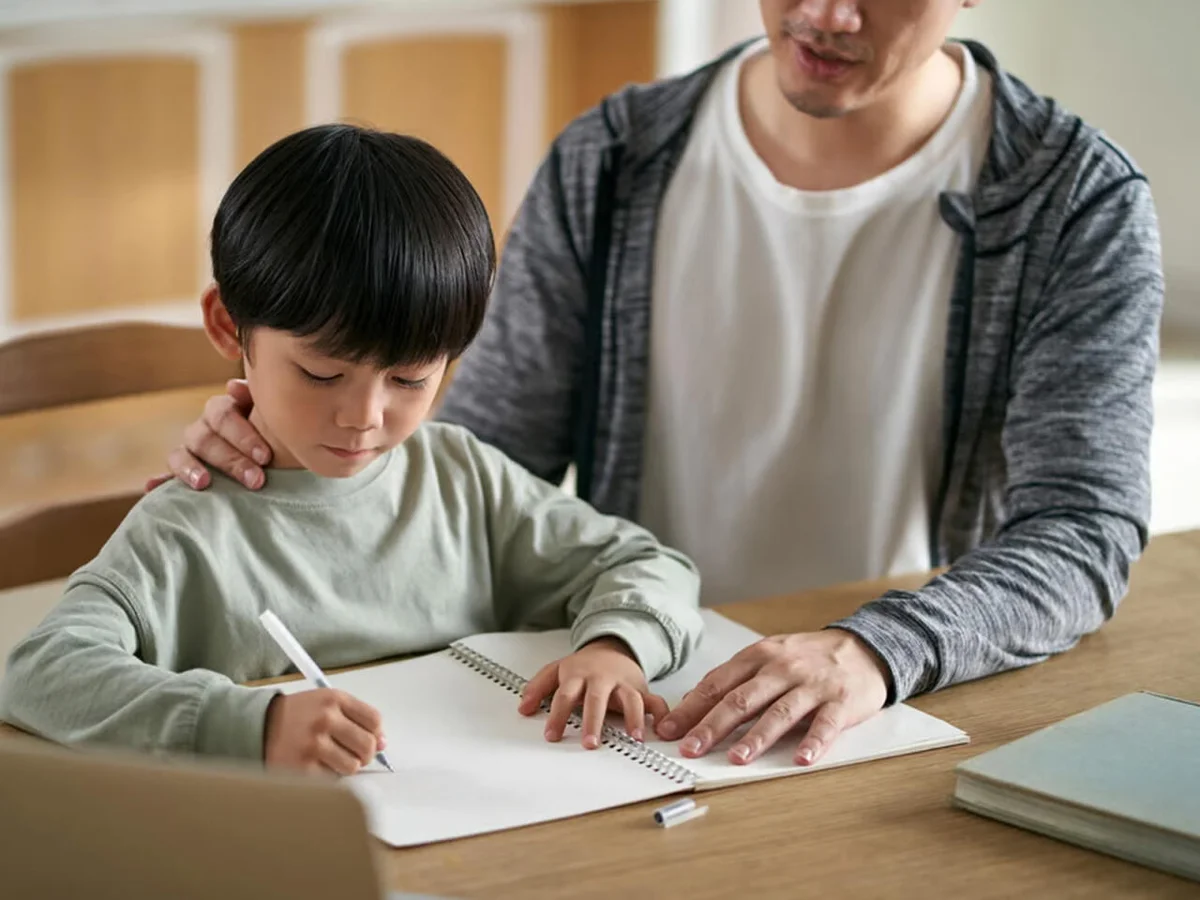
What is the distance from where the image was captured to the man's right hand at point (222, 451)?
3.48ft

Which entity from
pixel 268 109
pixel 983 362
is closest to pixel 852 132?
pixel 983 362

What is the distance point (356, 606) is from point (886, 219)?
2.29 ft

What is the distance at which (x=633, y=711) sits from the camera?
98 cm

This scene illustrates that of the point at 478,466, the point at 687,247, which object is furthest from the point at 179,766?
the point at 687,247

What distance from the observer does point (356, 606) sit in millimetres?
1095

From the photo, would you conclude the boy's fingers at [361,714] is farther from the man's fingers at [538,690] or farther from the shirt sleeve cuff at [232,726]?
the man's fingers at [538,690]

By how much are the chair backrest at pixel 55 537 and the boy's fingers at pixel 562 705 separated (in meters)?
0.59

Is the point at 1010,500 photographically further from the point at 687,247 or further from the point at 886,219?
the point at 687,247

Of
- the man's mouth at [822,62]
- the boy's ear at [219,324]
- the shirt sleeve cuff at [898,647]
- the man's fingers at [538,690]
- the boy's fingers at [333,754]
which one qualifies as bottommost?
the man's fingers at [538,690]

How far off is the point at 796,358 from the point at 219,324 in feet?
2.16

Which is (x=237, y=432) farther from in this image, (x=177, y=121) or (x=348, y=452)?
(x=177, y=121)

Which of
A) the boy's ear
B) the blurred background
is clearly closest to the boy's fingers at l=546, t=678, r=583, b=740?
the boy's ear

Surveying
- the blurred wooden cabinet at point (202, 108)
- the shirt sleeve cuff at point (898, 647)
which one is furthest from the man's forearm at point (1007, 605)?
the blurred wooden cabinet at point (202, 108)

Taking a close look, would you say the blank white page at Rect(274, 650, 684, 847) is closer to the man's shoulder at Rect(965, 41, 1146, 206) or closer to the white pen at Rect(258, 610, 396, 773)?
the white pen at Rect(258, 610, 396, 773)
